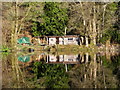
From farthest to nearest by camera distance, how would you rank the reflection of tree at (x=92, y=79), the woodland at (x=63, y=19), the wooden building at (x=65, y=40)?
the wooden building at (x=65, y=40), the woodland at (x=63, y=19), the reflection of tree at (x=92, y=79)

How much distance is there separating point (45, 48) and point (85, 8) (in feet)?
23.3

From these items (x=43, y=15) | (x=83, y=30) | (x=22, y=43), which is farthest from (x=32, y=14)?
(x=83, y=30)

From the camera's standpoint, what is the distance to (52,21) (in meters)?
41.5

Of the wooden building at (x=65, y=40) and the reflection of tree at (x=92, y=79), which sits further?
the wooden building at (x=65, y=40)

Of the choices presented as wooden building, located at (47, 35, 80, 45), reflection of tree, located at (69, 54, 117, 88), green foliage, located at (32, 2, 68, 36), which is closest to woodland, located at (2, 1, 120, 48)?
green foliage, located at (32, 2, 68, 36)

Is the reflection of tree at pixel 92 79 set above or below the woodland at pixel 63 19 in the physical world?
below

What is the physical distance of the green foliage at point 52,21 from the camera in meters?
41.2

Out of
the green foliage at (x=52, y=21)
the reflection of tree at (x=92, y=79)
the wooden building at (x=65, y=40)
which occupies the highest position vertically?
the green foliage at (x=52, y=21)

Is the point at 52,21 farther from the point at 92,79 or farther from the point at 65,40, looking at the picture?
the point at 92,79

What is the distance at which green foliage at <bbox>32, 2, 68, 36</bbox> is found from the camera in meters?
41.2

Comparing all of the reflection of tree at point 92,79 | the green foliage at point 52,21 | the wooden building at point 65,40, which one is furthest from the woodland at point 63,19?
the reflection of tree at point 92,79

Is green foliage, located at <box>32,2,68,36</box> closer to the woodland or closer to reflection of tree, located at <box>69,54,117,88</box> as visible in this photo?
the woodland

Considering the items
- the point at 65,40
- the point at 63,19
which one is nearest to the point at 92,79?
the point at 63,19

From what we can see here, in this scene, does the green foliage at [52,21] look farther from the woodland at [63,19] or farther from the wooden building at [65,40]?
the wooden building at [65,40]
